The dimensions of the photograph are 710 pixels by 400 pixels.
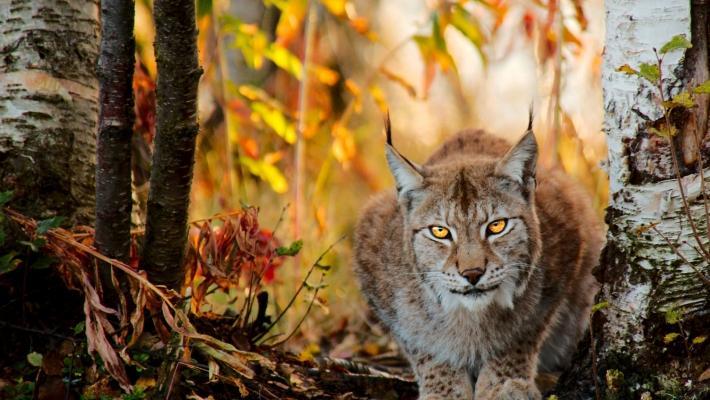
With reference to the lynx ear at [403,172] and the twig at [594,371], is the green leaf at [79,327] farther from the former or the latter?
the twig at [594,371]

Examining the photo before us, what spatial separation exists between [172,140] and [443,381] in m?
Answer: 1.46

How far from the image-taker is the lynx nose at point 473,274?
2891mm

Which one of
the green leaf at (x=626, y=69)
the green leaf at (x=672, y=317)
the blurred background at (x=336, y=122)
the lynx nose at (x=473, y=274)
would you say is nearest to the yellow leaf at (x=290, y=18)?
the blurred background at (x=336, y=122)

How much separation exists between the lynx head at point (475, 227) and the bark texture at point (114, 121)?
3.17 feet

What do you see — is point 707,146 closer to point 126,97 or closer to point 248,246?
point 248,246

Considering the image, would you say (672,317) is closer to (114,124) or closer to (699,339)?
(699,339)

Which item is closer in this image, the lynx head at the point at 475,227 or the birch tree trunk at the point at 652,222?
the birch tree trunk at the point at 652,222

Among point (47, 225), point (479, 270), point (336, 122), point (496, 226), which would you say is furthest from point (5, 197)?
point (336, 122)

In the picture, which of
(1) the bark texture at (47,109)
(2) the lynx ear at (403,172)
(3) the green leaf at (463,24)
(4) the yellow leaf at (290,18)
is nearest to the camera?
(1) the bark texture at (47,109)

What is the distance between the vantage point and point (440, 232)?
3090 mm

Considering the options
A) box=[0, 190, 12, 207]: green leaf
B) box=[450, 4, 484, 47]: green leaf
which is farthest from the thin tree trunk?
box=[450, 4, 484, 47]: green leaf

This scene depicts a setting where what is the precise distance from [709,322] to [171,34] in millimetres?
1783

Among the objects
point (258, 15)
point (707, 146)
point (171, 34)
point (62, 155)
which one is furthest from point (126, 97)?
point (258, 15)

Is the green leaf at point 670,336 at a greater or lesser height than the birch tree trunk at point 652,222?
lesser
